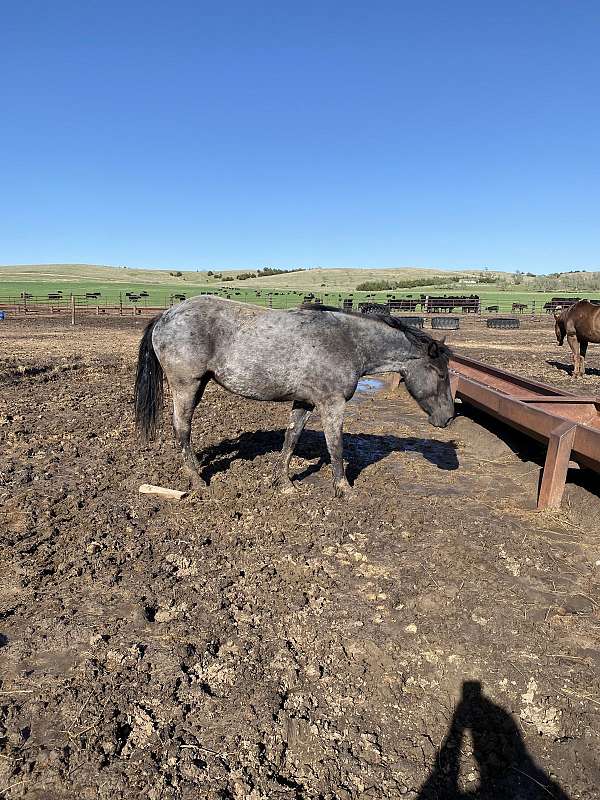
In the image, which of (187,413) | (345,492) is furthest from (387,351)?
(187,413)

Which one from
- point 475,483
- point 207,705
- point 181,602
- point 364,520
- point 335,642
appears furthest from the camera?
point 475,483

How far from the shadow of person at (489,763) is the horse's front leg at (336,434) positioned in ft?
9.57

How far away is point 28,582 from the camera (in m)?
3.58

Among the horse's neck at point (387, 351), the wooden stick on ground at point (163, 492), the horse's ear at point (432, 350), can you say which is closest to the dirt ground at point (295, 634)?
the wooden stick on ground at point (163, 492)

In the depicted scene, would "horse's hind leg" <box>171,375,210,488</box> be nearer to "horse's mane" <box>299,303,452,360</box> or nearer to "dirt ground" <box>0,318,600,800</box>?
"dirt ground" <box>0,318,600,800</box>

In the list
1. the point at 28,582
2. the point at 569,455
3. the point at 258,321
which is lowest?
the point at 28,582

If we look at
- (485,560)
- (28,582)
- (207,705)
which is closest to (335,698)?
(207,705)

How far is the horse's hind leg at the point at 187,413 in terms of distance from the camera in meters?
5.62

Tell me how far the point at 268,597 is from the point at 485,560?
1870 millimetres

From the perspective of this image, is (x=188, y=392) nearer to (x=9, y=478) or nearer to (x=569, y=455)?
(x=9, y=478)

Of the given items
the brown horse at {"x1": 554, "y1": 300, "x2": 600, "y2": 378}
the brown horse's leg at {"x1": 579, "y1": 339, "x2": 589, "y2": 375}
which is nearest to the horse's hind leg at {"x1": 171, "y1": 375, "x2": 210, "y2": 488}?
the brown horse at {"x1": 554, "y1": 300, "x2": 600, "y2": 378}

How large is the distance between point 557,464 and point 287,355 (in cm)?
304

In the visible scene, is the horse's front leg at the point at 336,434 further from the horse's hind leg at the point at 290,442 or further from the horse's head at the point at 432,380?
the horse's head at the point at 432,380

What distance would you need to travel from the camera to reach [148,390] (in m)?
6.03
